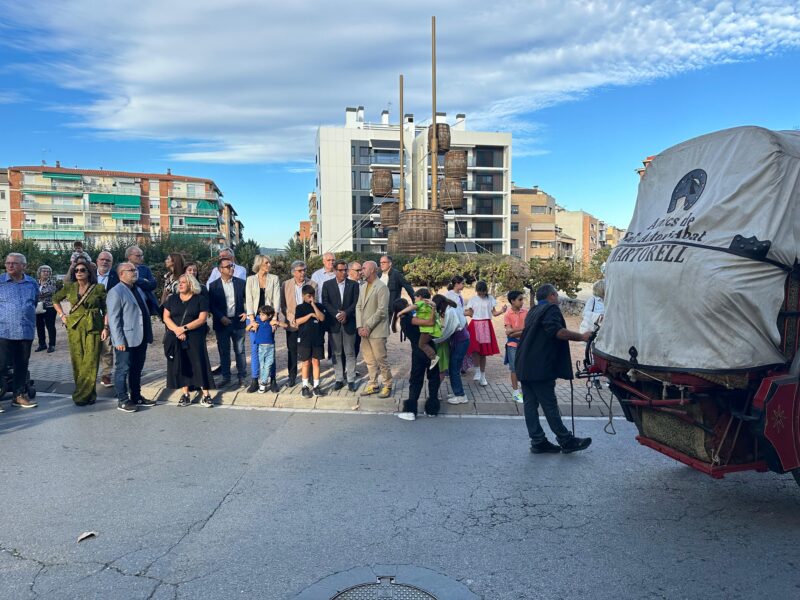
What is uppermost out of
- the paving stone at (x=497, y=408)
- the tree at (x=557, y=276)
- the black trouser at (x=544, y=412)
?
the tree at (x=557, y=276)

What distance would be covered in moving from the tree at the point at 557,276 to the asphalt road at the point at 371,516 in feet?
34.3

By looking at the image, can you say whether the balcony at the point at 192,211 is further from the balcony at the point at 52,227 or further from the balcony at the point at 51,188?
the balcony at the point at 52,227

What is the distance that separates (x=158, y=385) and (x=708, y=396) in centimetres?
735

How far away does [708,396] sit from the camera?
3957mm

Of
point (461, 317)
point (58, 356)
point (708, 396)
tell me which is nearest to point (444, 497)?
point (708, 396)

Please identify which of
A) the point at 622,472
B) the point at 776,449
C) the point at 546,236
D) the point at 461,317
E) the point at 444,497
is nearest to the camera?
the point at 776,449

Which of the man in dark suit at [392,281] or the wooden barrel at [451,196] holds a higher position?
the wooden barrel at [451,196]

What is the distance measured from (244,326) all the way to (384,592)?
20.5 feet

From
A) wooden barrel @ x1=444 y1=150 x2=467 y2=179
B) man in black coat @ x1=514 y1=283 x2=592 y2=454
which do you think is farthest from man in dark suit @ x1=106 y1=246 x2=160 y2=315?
wooden barrel @ x1=444 y1=150 x2=467 y2=179

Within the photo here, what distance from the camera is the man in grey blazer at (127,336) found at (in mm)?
7520

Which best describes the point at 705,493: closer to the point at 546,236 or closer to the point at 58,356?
the point at 58,356

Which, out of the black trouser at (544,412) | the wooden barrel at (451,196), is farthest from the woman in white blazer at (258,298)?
the wooden barrel at (451,196)

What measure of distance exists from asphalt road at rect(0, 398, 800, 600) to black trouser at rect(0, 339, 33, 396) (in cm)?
142

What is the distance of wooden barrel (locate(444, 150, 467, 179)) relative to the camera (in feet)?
139
